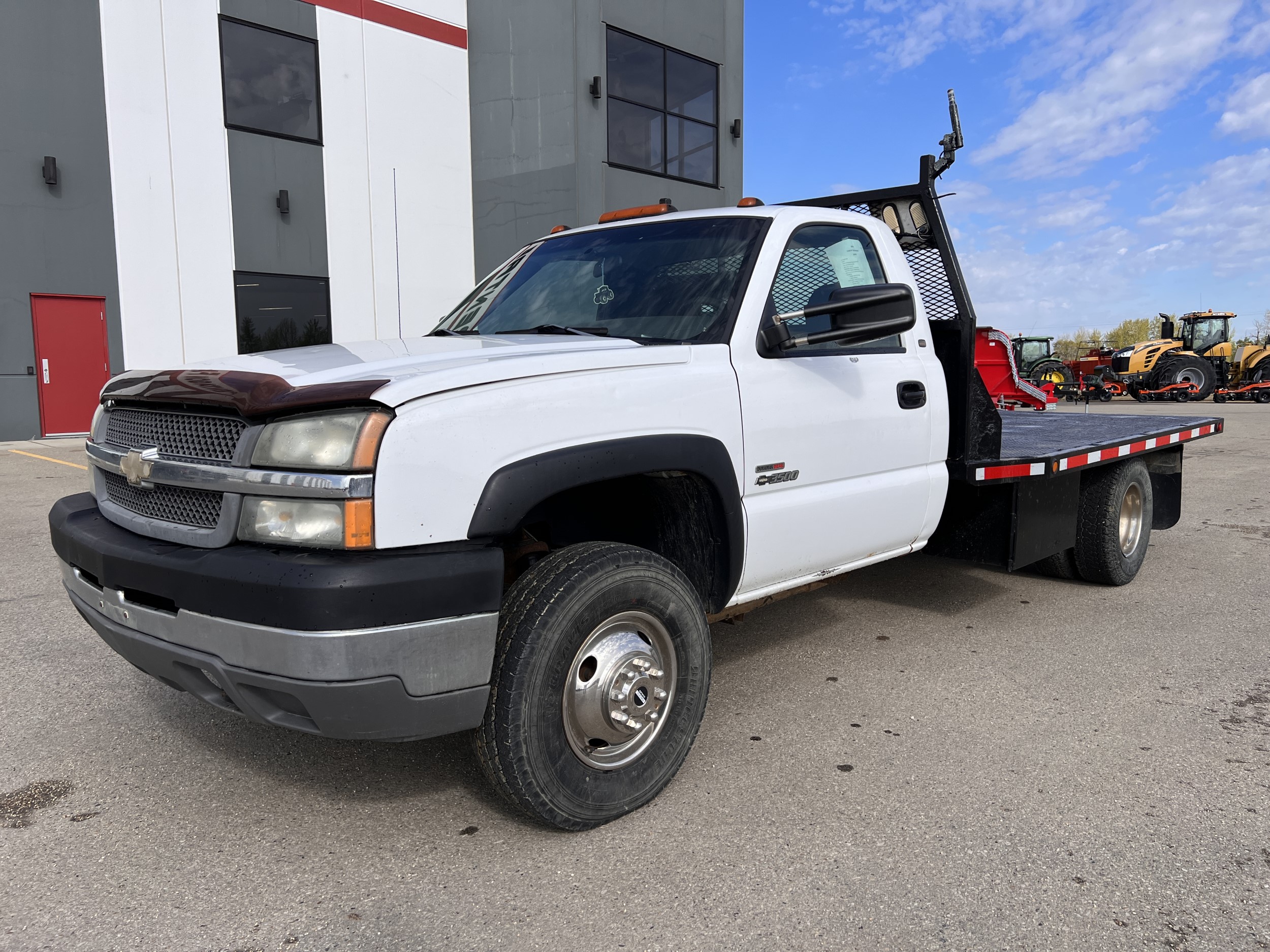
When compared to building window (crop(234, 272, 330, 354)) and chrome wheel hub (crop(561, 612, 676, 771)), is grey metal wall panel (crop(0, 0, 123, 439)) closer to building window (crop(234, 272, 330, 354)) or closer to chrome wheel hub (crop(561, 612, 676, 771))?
building window (crop(234, 272, 330, 354))

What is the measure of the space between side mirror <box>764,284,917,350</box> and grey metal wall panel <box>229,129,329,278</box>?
14.9 metres

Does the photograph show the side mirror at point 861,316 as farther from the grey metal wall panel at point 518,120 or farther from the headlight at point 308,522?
the grey metal wall panel at point 518,120

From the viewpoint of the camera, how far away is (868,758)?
3.12 metres

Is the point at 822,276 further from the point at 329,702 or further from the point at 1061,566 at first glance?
the point at 1061,566

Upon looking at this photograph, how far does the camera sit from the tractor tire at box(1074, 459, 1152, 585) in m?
5.25

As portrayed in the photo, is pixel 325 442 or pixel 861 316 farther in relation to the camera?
pixel 861 316

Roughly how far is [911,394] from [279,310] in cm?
1464

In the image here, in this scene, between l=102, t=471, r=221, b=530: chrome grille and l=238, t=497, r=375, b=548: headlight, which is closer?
l=238, t=497, r=375, b=548: headlight

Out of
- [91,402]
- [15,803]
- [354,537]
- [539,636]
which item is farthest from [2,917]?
[91,402]

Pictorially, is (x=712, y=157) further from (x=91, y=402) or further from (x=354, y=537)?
(x=354, y=537)

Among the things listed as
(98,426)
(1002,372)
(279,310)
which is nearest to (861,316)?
(98,426)

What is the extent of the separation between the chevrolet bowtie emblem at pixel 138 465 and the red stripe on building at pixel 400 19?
16160 mm

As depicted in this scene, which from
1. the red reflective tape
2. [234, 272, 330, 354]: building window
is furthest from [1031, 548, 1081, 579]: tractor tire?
[234, 272, 330, 354]: building window

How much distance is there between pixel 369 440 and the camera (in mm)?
2156
